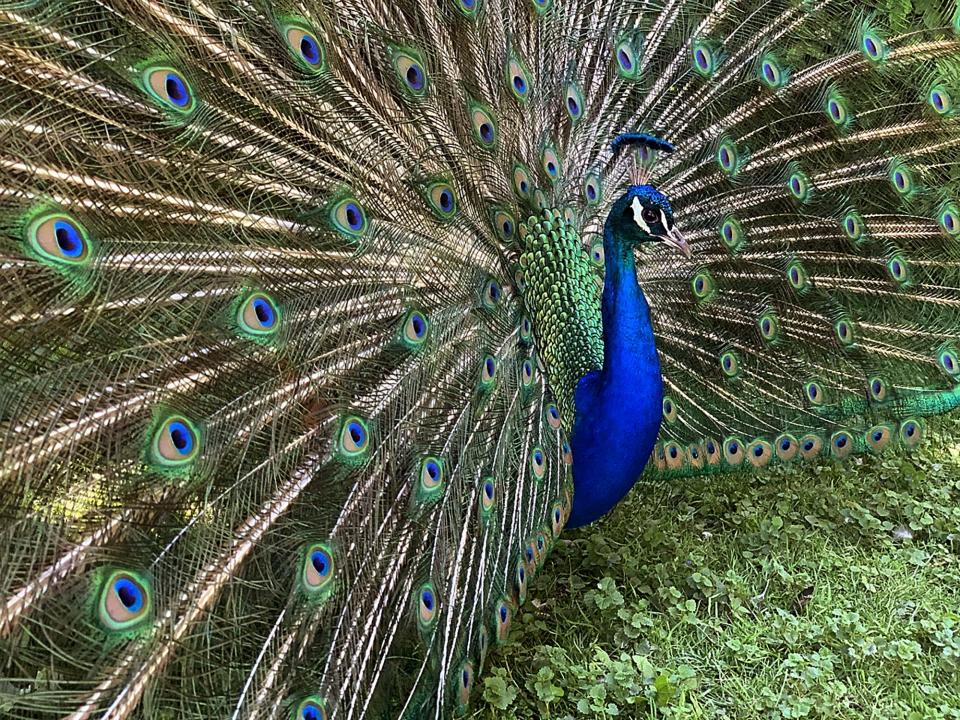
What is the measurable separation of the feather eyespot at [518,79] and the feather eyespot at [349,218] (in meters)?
0.67

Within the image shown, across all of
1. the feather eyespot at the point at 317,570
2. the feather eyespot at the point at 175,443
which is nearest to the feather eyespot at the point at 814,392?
the feather eyespot at the point at 317,570

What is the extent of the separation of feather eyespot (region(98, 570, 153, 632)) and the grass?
3.62ft

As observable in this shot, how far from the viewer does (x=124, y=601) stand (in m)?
1.26

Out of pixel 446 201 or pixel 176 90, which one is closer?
pixel 176 90

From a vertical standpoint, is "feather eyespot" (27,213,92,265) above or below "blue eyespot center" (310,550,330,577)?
above

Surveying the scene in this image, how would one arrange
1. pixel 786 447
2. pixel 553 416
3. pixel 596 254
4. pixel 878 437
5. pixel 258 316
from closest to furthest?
pixel 258 316 → pixel 553 416 → pixel 596 254 → pixel 786 447 → pixel 878 437

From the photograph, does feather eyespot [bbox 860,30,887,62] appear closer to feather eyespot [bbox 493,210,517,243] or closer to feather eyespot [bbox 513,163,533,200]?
feather eyespot [bbox 513,163,533,200]

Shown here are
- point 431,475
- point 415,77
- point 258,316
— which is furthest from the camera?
point 415,77

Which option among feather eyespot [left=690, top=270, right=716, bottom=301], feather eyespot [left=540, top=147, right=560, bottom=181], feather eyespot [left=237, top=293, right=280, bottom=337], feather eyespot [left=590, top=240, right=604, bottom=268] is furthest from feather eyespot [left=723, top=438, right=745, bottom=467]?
feather eyespot [left=237, top=293, right=280, bottom=337]

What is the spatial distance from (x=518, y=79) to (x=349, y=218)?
0.75m

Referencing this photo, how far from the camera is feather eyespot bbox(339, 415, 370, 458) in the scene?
→ 5.29ft

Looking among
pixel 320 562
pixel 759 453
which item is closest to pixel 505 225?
pixel 320 562

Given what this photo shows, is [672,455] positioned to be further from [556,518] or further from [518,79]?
[518,79]

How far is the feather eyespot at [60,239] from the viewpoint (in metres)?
1.24
